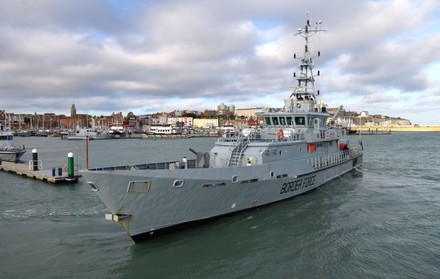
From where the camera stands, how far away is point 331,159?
987 inches

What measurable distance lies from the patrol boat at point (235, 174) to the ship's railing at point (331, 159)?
0.07 metres

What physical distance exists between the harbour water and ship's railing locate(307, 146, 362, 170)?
250 centimetres

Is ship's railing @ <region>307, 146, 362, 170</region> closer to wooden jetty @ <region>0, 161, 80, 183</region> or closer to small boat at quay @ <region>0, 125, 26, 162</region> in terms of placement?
wooden jetty @ <region>0, 161, 80, 183</region>

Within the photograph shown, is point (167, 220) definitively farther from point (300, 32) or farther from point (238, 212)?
point (300, 32)

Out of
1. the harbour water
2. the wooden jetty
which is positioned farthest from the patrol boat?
the wooden jetty

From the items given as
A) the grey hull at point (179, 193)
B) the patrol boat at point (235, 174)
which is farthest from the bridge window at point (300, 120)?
the grey hull at point (179, 193)

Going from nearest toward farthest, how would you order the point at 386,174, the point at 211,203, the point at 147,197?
the point at 147,197, the point at 211,203, the point at 386,174

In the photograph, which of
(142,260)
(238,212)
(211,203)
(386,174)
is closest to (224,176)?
(211,203)

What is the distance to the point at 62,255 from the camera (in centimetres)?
1220

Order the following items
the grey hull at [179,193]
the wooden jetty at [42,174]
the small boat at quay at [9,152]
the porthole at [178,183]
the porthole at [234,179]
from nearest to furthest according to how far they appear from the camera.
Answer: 1. the grey hull at [179,193]
2. the porthole at [178,183]
3. the porthole at [234,179]
4. the wooden jetty at [42,174]
5. the small boat at quay at [9,152]

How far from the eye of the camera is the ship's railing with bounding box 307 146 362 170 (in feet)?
72.6

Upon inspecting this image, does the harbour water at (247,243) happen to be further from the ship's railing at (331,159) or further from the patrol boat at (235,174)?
the ship's railing at (331,159)

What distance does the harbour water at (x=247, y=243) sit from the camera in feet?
37.0

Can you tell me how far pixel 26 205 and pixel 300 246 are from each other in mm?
16727
